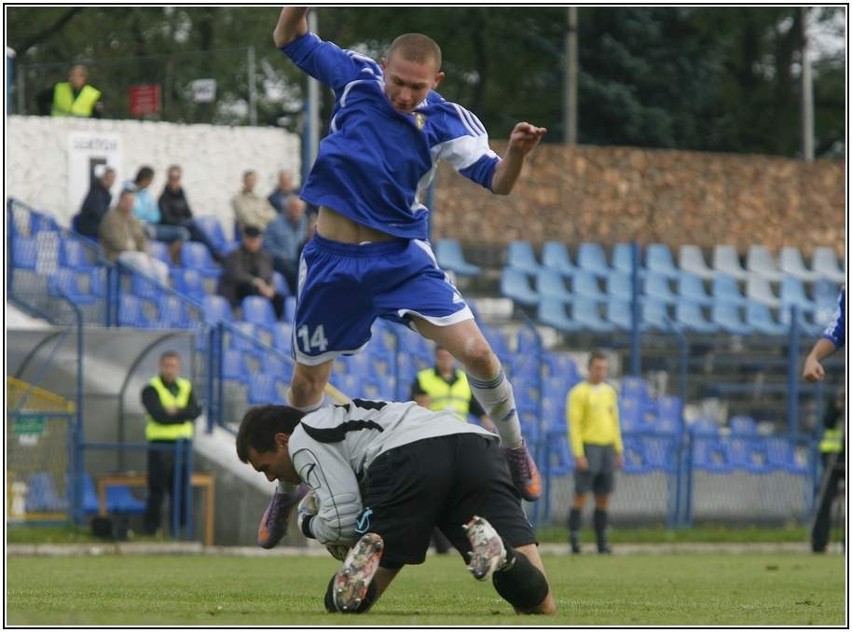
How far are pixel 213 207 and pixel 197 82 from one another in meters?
1.72

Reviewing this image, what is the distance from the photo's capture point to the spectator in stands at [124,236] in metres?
21.8

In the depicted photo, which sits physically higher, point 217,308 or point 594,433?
point 217,308

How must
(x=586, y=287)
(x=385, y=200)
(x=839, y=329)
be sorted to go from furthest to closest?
(x=586, y=287) < (x=839, y=329) < (x=385, y=200)

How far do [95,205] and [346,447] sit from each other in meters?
14.8

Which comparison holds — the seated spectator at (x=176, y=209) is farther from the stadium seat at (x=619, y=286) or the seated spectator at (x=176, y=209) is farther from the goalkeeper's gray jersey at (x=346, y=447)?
the goalkeeper's gray jersey at (x=346, y=447)

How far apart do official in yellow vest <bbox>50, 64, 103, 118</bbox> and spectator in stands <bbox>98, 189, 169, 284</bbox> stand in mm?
3113

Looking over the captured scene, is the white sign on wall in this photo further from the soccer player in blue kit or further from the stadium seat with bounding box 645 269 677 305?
the soccer player in blue kit

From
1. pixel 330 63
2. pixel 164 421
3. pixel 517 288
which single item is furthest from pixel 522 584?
pixel 517 288

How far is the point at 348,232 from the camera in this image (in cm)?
903

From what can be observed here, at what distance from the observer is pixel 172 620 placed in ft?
24.8

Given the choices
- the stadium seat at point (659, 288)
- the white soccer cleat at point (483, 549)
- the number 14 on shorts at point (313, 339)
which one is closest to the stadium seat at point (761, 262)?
the stadium seat at point (659, 288)

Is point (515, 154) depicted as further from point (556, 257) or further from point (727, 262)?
point (727, 262)

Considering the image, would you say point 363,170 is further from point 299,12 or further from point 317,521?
point 317,521

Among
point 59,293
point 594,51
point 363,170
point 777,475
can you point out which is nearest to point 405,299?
point 363,170
